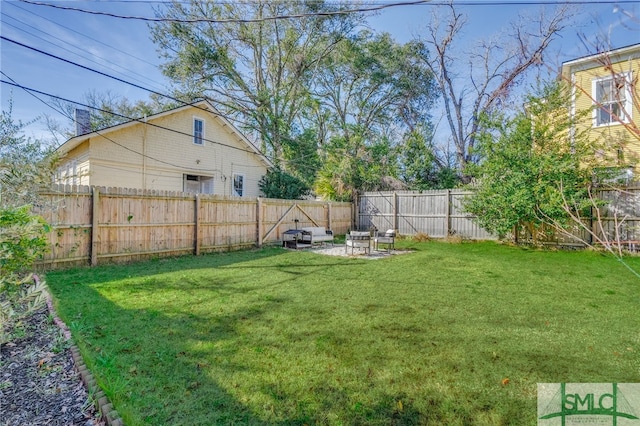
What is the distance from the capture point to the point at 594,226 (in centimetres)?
1049

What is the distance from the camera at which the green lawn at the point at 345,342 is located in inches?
97.0

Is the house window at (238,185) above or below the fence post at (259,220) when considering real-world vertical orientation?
above

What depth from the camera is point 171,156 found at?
1427 cm

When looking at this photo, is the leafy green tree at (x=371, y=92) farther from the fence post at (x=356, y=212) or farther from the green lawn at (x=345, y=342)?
the green lawn at (x=345, y=342)

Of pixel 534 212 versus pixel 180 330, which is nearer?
pixel 180 330

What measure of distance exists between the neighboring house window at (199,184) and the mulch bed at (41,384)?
12.5 meters

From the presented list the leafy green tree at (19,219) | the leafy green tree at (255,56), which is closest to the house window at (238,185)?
the leafy green tree at (255,56)

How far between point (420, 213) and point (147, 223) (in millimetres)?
10912

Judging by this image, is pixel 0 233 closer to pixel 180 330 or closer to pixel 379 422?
pixel 180 330

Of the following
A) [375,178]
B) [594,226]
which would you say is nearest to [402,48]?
[375,178]

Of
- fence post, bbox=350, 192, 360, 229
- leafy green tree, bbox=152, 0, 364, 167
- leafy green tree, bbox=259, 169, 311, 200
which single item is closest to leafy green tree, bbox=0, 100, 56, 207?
leafy green tree, bbox=259, 169, 311, 200

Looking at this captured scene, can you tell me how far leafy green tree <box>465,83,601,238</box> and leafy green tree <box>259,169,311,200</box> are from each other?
31.2 feet

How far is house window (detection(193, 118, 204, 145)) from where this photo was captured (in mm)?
15094

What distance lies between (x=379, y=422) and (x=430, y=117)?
997 inches
